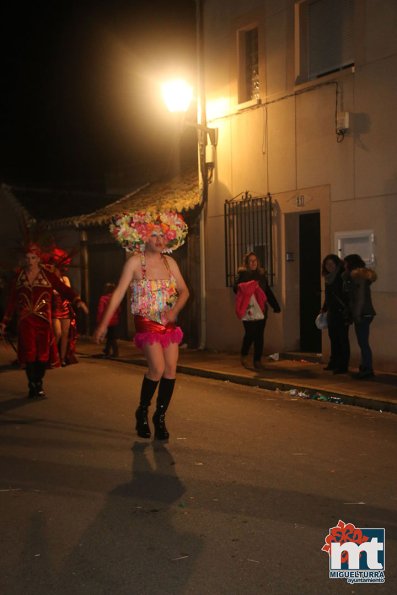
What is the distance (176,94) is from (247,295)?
3751 mm

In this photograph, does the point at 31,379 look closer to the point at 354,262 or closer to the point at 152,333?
the point at 152,333

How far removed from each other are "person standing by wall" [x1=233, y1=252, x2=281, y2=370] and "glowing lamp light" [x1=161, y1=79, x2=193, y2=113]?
119 inches

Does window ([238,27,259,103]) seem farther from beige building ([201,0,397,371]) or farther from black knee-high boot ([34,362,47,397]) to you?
black knee-high boot ([34,362,47,397])

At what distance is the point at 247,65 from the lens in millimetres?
13898

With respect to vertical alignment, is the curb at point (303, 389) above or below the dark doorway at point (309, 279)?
below

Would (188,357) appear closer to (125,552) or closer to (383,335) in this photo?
(383,335)

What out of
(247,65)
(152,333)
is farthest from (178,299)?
(247,65)

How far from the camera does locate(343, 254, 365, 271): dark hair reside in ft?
34.7

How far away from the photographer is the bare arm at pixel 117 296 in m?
6.63

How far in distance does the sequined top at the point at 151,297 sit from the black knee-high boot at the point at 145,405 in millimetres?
606

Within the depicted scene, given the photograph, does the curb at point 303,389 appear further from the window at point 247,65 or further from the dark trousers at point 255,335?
the window at point 247,65

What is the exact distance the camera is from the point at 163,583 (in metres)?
3.81

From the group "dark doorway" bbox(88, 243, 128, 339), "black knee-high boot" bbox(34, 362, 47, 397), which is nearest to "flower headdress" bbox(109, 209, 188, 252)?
"black knee-high boot" bbox(34, 362, 47, 397)

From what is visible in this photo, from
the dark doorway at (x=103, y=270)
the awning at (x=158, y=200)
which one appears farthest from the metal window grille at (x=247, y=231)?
the dark doorway at (x=103, y=270)
